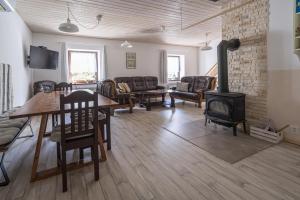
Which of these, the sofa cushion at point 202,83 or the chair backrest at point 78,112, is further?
the sofa cushion at point 202,83

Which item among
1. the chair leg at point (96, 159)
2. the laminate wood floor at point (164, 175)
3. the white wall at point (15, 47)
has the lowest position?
the laminate wood floor at point (164, 175)

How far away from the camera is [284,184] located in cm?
179

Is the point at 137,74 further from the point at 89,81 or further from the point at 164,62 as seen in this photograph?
the point at 89,81

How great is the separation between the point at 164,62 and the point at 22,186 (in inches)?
274

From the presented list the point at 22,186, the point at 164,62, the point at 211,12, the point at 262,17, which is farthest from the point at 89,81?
the point at 262,17

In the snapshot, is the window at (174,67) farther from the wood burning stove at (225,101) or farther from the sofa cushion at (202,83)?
the wood burning stove at (225,101)

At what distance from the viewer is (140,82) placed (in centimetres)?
704

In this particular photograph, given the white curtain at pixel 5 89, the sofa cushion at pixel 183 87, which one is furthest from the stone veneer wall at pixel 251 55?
the white curtain at pixel 5 89

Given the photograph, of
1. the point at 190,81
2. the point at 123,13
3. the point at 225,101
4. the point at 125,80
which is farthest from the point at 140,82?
the point at 225,101

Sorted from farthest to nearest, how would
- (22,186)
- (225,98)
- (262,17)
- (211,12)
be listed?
(211,12) → (225,98) → (262,17) → (22,186)

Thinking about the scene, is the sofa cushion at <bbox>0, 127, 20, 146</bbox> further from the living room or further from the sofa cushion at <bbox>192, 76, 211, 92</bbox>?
the sofa cushion at <bbox>192, 76, 211, 92</bbox>

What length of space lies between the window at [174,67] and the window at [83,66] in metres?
3.51

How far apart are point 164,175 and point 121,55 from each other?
19.3 ft

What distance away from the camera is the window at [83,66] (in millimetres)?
6445
